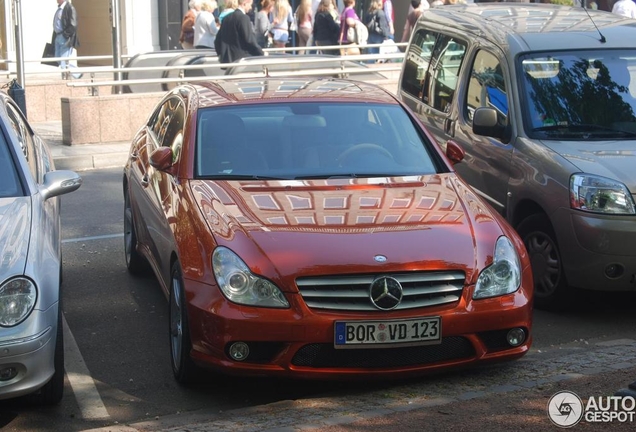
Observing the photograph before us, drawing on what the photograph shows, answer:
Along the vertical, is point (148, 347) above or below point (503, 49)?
below

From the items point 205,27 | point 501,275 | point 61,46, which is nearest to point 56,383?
point 501,275

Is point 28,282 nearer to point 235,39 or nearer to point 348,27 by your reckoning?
point 235,39

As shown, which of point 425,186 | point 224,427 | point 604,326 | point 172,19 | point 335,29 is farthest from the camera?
point 172,19

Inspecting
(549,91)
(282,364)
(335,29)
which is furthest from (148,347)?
(335,29)

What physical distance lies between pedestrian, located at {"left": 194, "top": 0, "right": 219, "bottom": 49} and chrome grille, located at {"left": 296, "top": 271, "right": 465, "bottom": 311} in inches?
557

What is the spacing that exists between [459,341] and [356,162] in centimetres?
166

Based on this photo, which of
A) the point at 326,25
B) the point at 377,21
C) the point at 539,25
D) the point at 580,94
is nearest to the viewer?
the point at 580,94

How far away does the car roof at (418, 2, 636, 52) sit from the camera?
849 centimetres

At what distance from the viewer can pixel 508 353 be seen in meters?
5.88

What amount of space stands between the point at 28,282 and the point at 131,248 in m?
3.29

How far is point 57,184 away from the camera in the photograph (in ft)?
21.2

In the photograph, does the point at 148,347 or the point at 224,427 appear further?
the point at 148,347

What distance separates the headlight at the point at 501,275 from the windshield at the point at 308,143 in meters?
1.08

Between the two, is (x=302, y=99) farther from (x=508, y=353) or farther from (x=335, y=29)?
(x=335, y=29)
